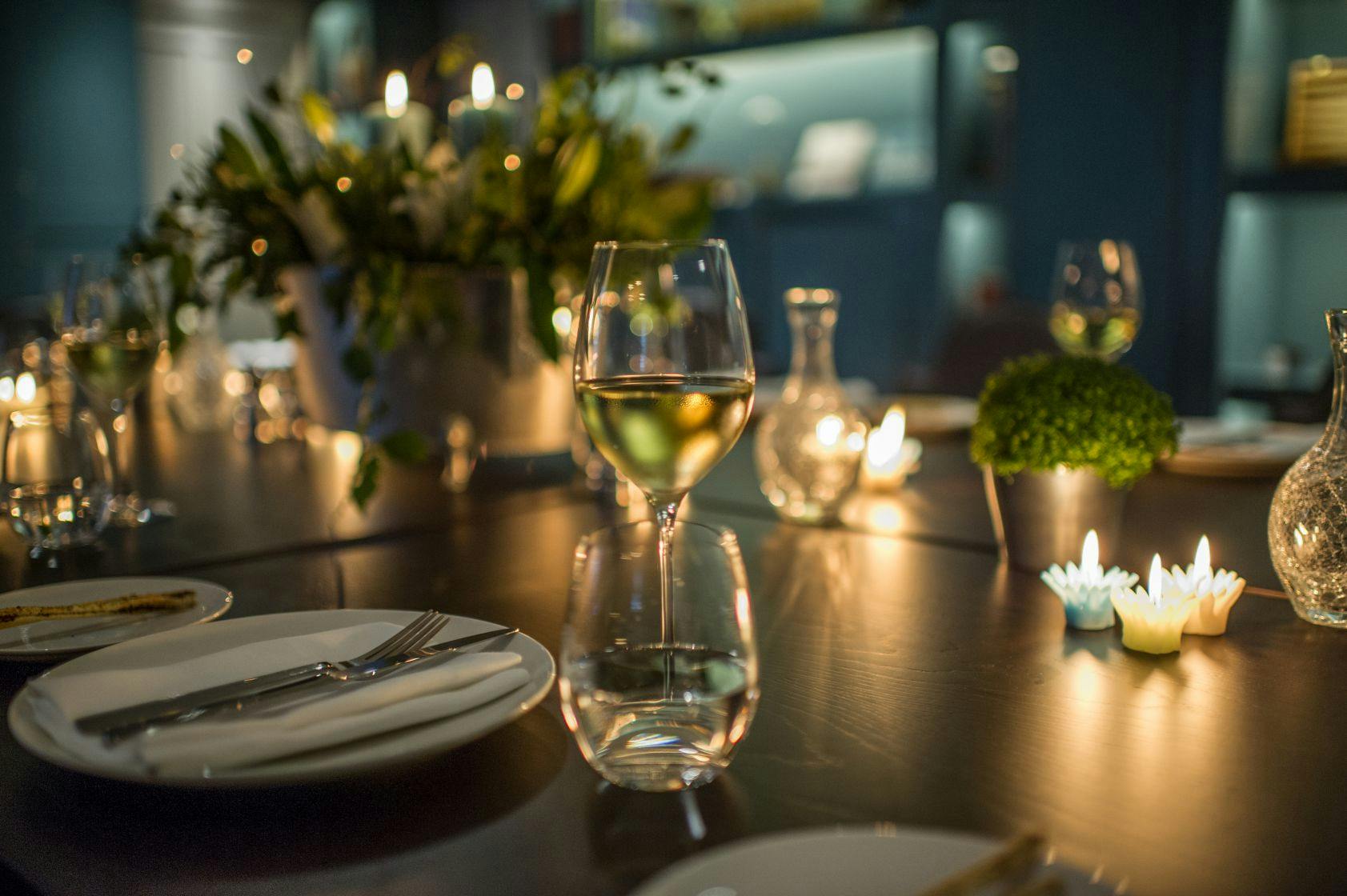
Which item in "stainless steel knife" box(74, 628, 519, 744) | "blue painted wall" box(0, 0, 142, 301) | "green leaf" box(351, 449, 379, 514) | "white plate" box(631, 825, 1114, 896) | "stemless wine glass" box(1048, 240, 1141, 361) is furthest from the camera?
"blue painted wall" box(0, 0, 142, 301)

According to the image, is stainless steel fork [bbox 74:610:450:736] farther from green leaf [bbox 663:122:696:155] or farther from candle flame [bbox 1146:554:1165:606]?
Answer: green leaf [bbox 663:122:696:155]

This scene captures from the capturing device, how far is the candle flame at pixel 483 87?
50.2 inches

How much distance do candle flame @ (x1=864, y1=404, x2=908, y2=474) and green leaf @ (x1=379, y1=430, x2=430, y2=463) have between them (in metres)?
0.45

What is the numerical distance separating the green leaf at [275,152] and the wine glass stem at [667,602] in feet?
2.79

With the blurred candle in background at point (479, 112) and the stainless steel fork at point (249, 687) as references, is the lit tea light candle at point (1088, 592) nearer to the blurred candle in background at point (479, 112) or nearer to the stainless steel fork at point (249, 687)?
the stainless steel fork at point (249, 687)

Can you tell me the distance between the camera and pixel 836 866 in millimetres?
394

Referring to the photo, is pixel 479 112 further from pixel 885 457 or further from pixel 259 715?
pixel 259 715

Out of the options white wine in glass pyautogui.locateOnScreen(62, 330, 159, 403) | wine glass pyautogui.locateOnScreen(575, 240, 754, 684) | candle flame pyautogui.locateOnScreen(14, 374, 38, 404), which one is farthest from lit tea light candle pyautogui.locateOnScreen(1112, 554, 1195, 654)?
candle flame pyautogui.locateOnScreen(14, 374, 38, 404)

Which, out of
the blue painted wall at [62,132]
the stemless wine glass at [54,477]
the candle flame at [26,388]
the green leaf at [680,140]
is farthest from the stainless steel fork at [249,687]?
the blue painted wall at [62,132]

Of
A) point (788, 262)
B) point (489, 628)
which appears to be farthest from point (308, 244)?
point (788, 262)

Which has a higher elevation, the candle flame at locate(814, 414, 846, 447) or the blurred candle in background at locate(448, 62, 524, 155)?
the blurred candle in background at locate(448, 62, 524, 155)

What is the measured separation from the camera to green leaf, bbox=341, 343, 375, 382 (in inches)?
45.4

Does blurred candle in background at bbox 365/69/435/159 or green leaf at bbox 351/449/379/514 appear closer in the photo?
green leaf at bbox 351/449/379/514

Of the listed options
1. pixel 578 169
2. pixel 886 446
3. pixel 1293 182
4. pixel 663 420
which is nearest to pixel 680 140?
pixel 578 169
